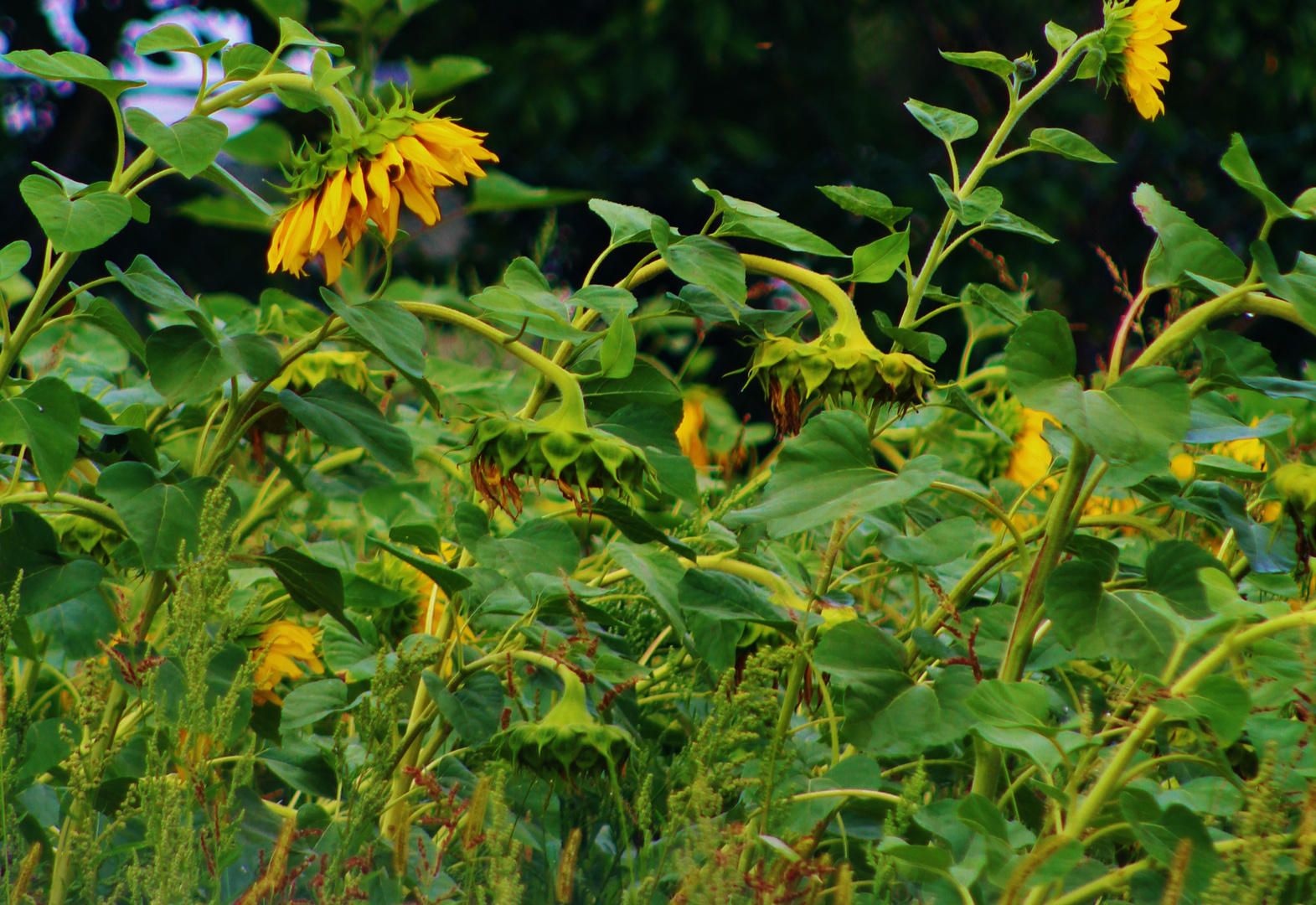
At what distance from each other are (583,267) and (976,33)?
4.97ft

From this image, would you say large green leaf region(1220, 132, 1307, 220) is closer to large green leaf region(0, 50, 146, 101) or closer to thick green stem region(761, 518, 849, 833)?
thick green stem region(761, 518, 849, 833)

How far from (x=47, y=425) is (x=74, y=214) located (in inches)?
4.7

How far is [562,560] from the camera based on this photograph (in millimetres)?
702

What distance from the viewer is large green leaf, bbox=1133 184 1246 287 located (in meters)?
0.66

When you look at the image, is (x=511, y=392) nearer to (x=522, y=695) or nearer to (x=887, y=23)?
(x=522, y=695)

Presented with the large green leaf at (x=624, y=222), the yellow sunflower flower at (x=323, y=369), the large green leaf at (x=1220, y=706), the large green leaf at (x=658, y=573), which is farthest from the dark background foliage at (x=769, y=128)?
the large green leaf at (x=1220, y=706)

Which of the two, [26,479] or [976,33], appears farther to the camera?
[976,33]

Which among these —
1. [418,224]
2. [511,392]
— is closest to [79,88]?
[418,224]

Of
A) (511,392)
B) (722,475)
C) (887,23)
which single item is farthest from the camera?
(887,23)

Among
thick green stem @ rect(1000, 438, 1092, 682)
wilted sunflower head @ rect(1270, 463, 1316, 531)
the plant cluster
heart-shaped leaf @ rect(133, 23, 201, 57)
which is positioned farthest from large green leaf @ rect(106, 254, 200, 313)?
wilted sunflower head @ rect(1270, 463, 1316, 531)

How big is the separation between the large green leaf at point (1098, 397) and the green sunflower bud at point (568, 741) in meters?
0.28

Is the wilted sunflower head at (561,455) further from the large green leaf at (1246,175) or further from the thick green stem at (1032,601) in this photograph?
the large green leaf at (1246,175)

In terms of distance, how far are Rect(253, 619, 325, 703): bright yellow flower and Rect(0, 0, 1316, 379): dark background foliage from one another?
2.24 meters

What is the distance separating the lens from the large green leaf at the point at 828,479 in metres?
0.62
